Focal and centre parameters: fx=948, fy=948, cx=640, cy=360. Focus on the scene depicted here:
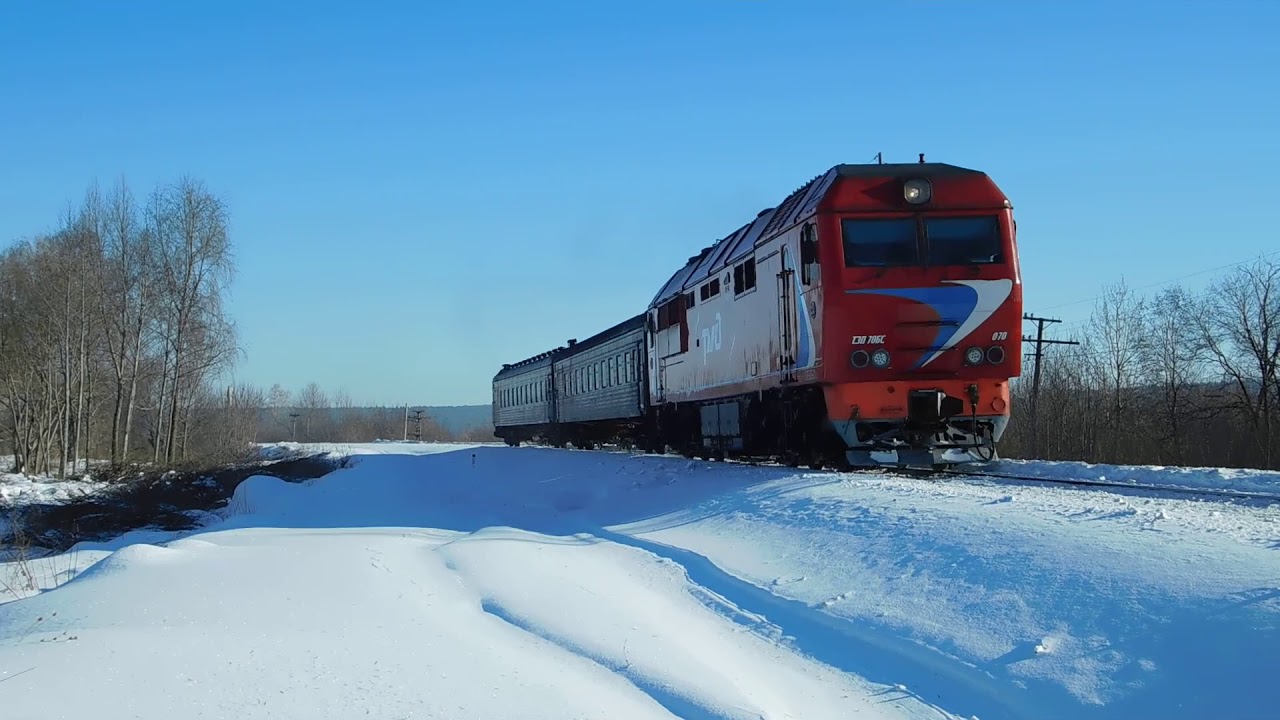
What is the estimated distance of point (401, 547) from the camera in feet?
32.4

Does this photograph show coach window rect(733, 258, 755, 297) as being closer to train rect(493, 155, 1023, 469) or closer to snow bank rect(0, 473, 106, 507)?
train rect(493, 155, 1023, 469)

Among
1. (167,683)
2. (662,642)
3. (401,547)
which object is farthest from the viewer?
(401,547)

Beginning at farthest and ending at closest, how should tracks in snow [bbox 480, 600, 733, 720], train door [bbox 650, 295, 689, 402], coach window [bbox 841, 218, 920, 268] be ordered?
train door [bbox 650, 295, 689, 402] < coach window [bbox 841, 218, 920, 268] < tracks in snow [bbox 480, 600, 733, 720]

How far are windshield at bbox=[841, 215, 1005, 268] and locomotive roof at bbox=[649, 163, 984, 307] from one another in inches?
27.1

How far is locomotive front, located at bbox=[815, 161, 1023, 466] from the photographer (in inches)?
489

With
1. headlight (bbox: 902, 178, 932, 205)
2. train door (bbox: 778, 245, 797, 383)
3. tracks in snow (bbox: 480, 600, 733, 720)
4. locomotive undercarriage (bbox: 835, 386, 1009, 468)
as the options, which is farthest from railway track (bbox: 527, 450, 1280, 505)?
tracks in snow (bbox: 480, 600, 733, 720)

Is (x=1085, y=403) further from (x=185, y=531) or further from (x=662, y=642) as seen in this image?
(x=662, y=642)

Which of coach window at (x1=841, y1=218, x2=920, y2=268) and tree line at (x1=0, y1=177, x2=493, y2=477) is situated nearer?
coach window at (x1=841, y1=218, x2=920, y2=268)

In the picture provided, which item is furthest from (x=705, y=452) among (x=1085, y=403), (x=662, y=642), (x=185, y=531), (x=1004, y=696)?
(x=1085, y=403)

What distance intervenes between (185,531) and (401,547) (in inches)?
399

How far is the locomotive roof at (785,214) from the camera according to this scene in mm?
13195

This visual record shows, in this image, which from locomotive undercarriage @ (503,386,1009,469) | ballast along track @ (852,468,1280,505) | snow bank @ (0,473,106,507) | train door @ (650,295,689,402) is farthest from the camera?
snow bank @ (0,473,106,507)

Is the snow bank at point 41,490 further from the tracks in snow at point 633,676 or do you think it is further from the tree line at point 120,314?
the tracks in snow at point 633,676

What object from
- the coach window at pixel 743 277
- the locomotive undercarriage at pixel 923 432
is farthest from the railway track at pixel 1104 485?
the coach window at pixel 743 277
